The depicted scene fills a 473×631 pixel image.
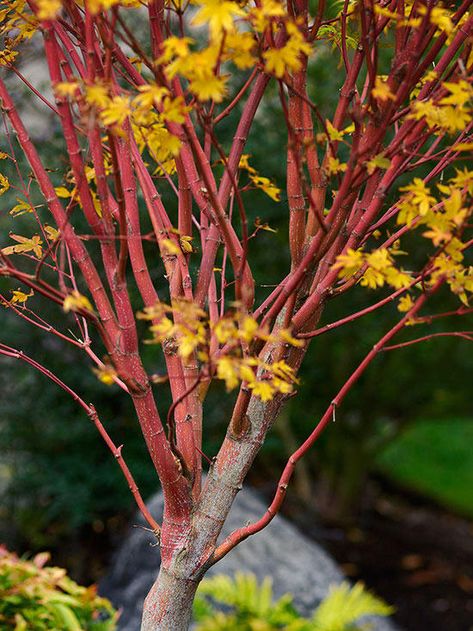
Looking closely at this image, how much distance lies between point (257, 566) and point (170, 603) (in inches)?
89.0

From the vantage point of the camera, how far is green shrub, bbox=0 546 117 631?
2656 millimetres

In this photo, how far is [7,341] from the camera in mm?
4520

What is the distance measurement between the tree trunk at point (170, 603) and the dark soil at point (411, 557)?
3696 mm

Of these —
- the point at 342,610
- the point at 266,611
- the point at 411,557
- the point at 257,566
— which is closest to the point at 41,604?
the point at 266,611

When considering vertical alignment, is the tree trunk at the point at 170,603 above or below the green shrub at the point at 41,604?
above

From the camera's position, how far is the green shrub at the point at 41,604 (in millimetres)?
2656

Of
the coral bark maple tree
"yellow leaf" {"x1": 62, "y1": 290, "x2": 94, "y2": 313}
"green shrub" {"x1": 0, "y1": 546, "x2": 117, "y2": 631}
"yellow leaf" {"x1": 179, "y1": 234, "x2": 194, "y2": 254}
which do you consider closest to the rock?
"green shrub" {"x1": 0, "y1": 546, "x2": 117, "y2": 631}

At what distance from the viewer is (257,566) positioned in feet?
12.8

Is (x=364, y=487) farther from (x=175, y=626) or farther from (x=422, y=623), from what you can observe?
(x=175, y=626)

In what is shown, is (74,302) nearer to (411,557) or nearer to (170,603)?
(170,603)

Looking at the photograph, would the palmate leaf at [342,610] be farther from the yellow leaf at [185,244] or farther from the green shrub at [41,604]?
the yellow leaf at [185,244]

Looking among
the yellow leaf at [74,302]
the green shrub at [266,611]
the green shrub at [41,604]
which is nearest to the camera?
the yellow leaf at [74,302]

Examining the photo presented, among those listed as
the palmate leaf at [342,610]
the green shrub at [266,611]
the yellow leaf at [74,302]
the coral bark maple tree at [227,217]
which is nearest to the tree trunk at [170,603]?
the coral bark maple tree at [227,217]

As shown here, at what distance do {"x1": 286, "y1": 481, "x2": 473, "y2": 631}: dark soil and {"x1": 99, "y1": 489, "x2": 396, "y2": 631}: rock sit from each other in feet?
4.60
